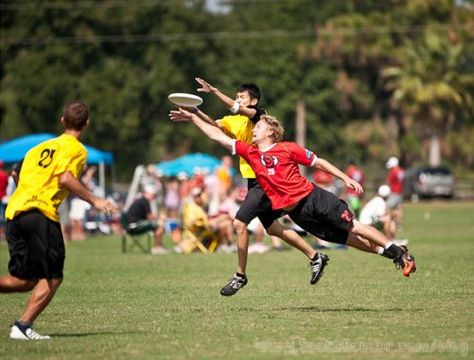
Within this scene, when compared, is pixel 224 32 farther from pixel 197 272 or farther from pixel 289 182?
pixel 289 182

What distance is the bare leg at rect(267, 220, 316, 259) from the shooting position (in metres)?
12.4

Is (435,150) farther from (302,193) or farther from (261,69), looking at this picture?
(302,193)

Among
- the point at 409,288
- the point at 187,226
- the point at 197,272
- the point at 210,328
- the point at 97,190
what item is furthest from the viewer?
the point at 97,190

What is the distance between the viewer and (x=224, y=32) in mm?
73000

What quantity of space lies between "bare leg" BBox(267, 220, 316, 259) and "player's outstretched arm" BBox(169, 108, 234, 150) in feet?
4.84

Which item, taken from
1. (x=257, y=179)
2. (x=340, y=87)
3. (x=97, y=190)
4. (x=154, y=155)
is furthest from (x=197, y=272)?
(x=340, y=87)

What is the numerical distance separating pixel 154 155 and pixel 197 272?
5233 centimetres

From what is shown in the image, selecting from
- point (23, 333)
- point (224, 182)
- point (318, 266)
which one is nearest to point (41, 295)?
point (23, 333)

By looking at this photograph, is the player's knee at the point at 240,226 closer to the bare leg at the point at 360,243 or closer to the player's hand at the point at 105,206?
the bare leg at the point at 360,243

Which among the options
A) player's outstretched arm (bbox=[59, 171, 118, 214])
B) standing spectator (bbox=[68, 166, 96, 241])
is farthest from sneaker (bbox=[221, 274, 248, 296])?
standing spectator (bbox=[68, 166, 96, 241])

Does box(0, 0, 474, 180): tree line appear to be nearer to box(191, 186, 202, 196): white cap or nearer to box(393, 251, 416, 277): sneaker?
box(191, 186, 202, 196): white cap

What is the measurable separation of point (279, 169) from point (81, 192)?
2849 millimetres

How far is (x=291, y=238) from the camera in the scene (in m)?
12.4

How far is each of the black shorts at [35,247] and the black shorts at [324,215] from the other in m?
3.00
